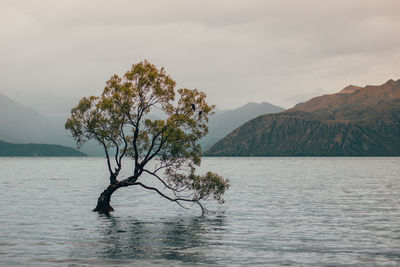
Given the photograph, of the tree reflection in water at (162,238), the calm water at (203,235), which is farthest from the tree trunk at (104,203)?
the tree reflection in water at (162,238)

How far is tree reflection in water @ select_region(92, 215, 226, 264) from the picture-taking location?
3181 centimetres

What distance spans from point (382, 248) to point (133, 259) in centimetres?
1900

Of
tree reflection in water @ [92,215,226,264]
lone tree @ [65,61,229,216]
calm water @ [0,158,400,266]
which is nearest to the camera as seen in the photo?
calm water @ [0,158,400,266]

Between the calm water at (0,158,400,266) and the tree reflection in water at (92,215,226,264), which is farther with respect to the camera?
the tree reflection in water at (92,215,226,264)

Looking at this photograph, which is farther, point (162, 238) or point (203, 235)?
point (203, 235)

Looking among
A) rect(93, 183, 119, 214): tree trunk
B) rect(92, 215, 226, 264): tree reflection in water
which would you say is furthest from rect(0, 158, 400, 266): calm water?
rect(93, 183, 119, 214): tree trunk

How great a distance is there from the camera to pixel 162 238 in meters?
38.8

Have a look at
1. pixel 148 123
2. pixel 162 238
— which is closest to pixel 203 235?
pixel 162 238

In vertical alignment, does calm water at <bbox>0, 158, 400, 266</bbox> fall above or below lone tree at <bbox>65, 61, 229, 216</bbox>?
below

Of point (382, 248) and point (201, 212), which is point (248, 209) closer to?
point (201, 212)

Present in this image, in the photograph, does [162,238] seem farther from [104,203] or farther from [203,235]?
[104,203]

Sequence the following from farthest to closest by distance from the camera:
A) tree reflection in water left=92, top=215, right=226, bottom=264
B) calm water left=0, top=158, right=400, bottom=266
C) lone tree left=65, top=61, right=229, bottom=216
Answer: lone tree left=65, top=61, right=229, bottom=216 < tree reflection in water left=92, top=215, right=226, bottom=264 < calm water left=0, top=158, right=400, bottom=266

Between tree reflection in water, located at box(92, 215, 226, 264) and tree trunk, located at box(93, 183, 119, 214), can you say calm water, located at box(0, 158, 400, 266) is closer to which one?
tree reflection in water, located at box(92, 215, 226, 264)

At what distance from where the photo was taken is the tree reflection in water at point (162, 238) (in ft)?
104
